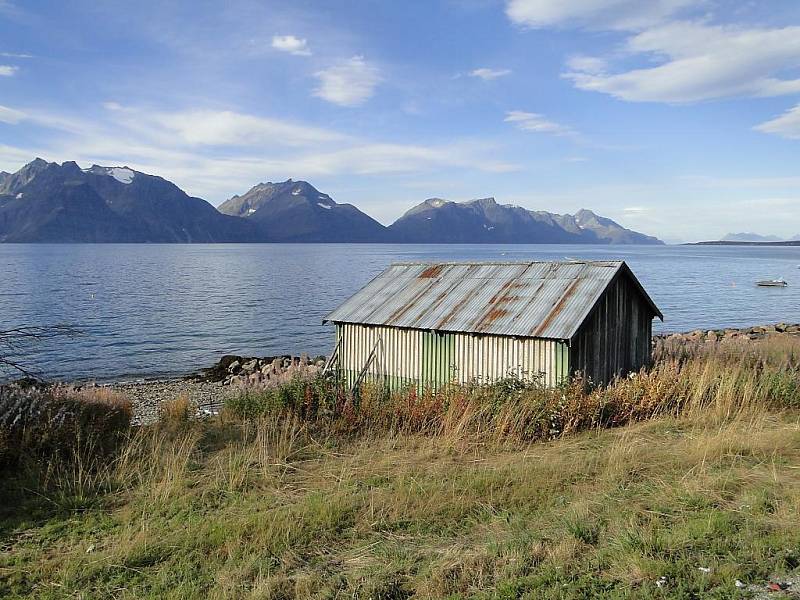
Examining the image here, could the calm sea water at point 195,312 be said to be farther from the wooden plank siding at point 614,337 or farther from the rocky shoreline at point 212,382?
the wooden plank siding at point 614,337

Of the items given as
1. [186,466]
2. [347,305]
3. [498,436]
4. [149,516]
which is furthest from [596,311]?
[149,516]

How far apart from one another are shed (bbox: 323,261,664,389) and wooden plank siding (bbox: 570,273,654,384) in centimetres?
2

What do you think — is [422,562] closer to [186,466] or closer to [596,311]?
[186,466]

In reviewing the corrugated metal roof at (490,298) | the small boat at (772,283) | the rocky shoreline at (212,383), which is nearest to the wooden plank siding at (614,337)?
the corrugated metal roof at (490,298)

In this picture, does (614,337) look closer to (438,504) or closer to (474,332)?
(474,332)

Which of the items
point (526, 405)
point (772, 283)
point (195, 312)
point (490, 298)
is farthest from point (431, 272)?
point (772, 283)

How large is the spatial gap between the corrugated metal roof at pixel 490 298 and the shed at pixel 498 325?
0.08ft

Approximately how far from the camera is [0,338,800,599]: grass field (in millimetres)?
5566

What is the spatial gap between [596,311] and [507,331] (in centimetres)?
196

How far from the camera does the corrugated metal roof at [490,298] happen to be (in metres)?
13.3

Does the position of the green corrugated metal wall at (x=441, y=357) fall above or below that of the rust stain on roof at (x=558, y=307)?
below

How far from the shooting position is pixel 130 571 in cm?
603

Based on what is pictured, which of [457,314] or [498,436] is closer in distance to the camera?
[498,436]

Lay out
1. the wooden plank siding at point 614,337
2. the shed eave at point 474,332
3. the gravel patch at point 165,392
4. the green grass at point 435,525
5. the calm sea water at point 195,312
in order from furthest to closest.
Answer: the calm sea water at point 195,312
the gravel patch at point 165,392
the wooden plank siding at point 614,337
the shed eave at point 474,332
the green grass at point 435,525
